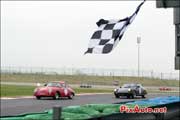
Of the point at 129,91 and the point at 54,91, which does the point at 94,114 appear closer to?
the point at 54,91

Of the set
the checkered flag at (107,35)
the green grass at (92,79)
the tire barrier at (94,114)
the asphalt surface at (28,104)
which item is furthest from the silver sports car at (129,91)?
the green grass at (92,79)

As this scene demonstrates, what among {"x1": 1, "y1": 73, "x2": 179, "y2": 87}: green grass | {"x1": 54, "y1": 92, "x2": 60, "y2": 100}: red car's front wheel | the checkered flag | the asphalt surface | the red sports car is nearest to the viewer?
the checkered flag

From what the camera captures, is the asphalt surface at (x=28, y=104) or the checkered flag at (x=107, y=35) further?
the asphalt surface at (x=28, y=104)

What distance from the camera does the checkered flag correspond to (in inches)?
271

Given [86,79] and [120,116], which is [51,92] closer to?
[120,116]

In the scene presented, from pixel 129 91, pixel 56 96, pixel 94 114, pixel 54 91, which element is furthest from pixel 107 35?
pixel 129 91

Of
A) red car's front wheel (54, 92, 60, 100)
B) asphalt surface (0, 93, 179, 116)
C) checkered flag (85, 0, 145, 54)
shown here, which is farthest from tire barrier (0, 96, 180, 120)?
red car's front wheel (54, 92, 60, 100)

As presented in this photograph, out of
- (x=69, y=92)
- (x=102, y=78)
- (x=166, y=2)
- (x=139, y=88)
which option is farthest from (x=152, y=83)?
(x=166, y=2)

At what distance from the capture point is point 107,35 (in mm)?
7191

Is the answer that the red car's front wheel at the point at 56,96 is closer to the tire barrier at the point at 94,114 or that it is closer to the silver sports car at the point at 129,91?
the silver sports car at the point at 129,91

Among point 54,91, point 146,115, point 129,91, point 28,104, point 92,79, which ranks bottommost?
point 92,79

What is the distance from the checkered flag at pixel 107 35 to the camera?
689cm

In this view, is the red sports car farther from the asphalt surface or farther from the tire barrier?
the tire barrier

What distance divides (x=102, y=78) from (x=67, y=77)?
22.9 feet
